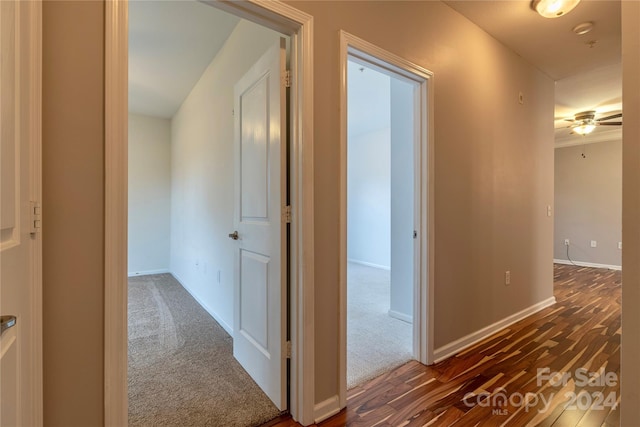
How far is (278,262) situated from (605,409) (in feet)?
→ 6.57

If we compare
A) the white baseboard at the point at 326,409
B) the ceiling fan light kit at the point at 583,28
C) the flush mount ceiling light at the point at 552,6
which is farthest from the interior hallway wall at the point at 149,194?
the ceiling fan light kit at the point at 583,28

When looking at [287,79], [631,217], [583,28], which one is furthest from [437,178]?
[583,28]

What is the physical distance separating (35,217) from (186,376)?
1.50 meters

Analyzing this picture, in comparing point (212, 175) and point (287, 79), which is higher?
point (287, 79)

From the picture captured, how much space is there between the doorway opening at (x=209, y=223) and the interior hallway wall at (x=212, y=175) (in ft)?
0.05

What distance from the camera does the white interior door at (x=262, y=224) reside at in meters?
1.62

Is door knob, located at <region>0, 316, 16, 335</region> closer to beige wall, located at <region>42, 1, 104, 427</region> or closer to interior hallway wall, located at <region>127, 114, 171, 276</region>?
beige wall, located at <region>42, 1, 104, 427</region>

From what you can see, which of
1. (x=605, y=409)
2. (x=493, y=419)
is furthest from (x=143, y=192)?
(x=605, y=409)

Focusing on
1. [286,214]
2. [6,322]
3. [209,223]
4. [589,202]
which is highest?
[589,202]

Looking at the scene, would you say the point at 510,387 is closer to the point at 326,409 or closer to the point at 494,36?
the point at 326,409

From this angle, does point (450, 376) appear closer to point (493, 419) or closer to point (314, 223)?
point (493, 419)

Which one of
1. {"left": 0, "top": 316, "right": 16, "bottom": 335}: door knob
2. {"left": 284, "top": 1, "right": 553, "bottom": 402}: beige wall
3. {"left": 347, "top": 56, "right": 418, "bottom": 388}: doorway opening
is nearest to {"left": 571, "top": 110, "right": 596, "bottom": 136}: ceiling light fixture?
{"left": 284, "top": 1, "right": 553, "bottom": 402}: beige wall

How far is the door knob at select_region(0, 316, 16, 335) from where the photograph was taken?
68 cm

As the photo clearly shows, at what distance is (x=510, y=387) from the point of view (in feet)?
6.07
